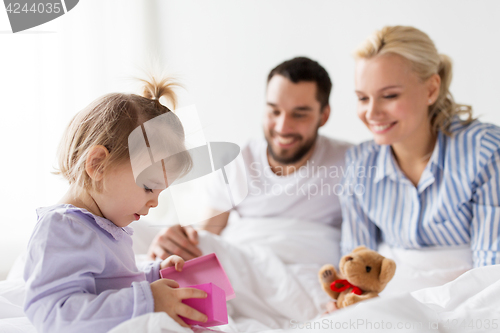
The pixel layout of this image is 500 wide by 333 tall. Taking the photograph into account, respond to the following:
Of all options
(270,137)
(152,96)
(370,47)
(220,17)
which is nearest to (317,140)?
Result: (270,137)

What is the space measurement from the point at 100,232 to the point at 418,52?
3.08ft

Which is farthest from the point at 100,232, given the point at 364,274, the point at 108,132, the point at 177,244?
the point at 364,274

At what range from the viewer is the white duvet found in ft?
1.76

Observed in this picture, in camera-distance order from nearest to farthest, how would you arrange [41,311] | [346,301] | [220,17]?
1. [41,311]
2. [346,301]
3. [220,17]

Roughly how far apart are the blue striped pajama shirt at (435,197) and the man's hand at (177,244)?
468 mm

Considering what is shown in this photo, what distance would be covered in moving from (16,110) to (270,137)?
2.67 feet

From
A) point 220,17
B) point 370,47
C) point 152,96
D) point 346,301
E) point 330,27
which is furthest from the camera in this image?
point 330,27

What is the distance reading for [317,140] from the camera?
1.42 m

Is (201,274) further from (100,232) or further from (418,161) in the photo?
(418,161)

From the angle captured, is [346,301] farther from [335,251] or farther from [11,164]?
[11,164]

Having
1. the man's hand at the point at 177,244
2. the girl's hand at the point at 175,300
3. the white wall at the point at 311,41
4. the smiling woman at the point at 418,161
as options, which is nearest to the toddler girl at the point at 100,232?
the girl's hand at the point at 175,300

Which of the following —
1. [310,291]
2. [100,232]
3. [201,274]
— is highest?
[100,232]

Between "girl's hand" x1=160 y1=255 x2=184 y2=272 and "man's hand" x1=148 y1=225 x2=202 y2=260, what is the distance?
0.27 m

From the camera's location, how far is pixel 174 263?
76 cm
